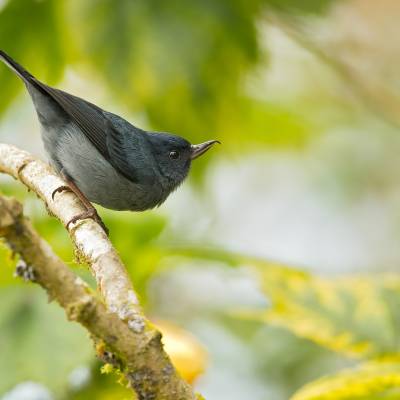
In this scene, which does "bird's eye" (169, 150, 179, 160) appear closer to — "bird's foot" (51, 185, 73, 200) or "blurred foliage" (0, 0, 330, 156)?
"blurred foliage" (0, 0, 330, 156)

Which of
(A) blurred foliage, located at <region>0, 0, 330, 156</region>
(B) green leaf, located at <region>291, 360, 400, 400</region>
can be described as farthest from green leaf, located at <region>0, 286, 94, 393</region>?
(A) blurred foliage, located at <region>0, 0, 330, 156</region>

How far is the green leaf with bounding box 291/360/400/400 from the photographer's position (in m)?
2.74

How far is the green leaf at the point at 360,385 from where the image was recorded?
2736 mm

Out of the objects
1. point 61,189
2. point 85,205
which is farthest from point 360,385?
point 85,205

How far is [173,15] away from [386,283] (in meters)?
2.07

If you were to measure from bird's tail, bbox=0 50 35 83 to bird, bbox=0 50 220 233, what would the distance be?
0.4 inches

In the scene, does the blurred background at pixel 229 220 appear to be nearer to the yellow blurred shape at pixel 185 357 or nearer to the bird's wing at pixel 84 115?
the yellow blurred shape at pixel 185 357

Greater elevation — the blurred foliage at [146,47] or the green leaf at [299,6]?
the green leaf at [299,6]

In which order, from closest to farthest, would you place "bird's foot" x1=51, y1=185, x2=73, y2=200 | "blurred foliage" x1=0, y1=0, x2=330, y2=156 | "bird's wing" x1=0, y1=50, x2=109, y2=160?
"bird's foot" x1=51, y1=185, x2=73, y2=200
"bird's wing" x1=0, y1=50, x2=109, y2=160
"blurred foliage" x1=0, y1=0, x2=330, y2=156

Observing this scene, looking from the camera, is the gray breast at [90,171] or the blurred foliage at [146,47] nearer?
the gray breast at [90,171]

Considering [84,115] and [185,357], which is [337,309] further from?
[84,115]

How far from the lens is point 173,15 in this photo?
4633mm

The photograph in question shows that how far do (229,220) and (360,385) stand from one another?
18.3 feet

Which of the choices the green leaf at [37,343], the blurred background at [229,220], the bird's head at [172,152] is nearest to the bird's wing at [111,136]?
the bird's head at [172,152]
